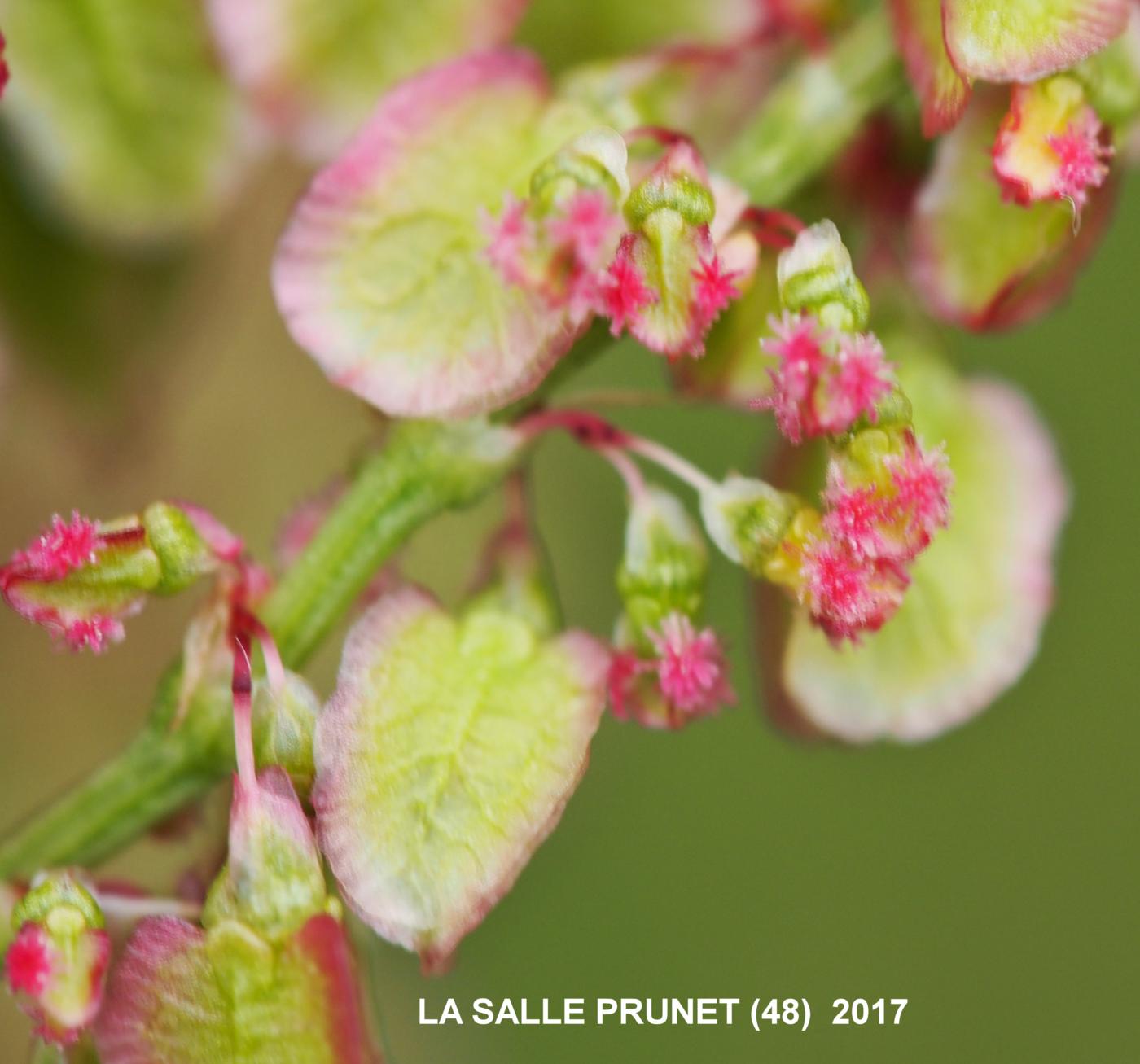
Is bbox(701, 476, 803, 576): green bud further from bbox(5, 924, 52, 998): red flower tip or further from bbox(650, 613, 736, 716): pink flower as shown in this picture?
bbox(5, 924, 52, 998): red flower tip

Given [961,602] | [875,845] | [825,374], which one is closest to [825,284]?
[825,374]

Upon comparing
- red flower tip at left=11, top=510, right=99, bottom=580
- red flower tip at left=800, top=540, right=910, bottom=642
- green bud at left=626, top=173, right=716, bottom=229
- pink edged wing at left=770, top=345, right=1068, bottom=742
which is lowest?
pink edged wing at left=770, top=345, right=1068, bottom=742

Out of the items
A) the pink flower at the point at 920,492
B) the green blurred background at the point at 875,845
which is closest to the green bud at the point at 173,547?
the pink flower at the point at 920,492

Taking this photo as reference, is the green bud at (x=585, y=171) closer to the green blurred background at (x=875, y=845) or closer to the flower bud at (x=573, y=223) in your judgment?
the flower bud at (x=573, y=223)

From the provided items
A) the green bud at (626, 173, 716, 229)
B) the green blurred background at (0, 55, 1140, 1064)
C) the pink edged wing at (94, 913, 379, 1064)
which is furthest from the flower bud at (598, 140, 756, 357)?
the green blurred background at (0, 55, 1140, 1064)

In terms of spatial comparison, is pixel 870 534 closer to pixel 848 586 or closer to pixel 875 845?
pixel 848 586

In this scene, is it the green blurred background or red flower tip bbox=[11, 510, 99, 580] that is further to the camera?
the green blurred background
